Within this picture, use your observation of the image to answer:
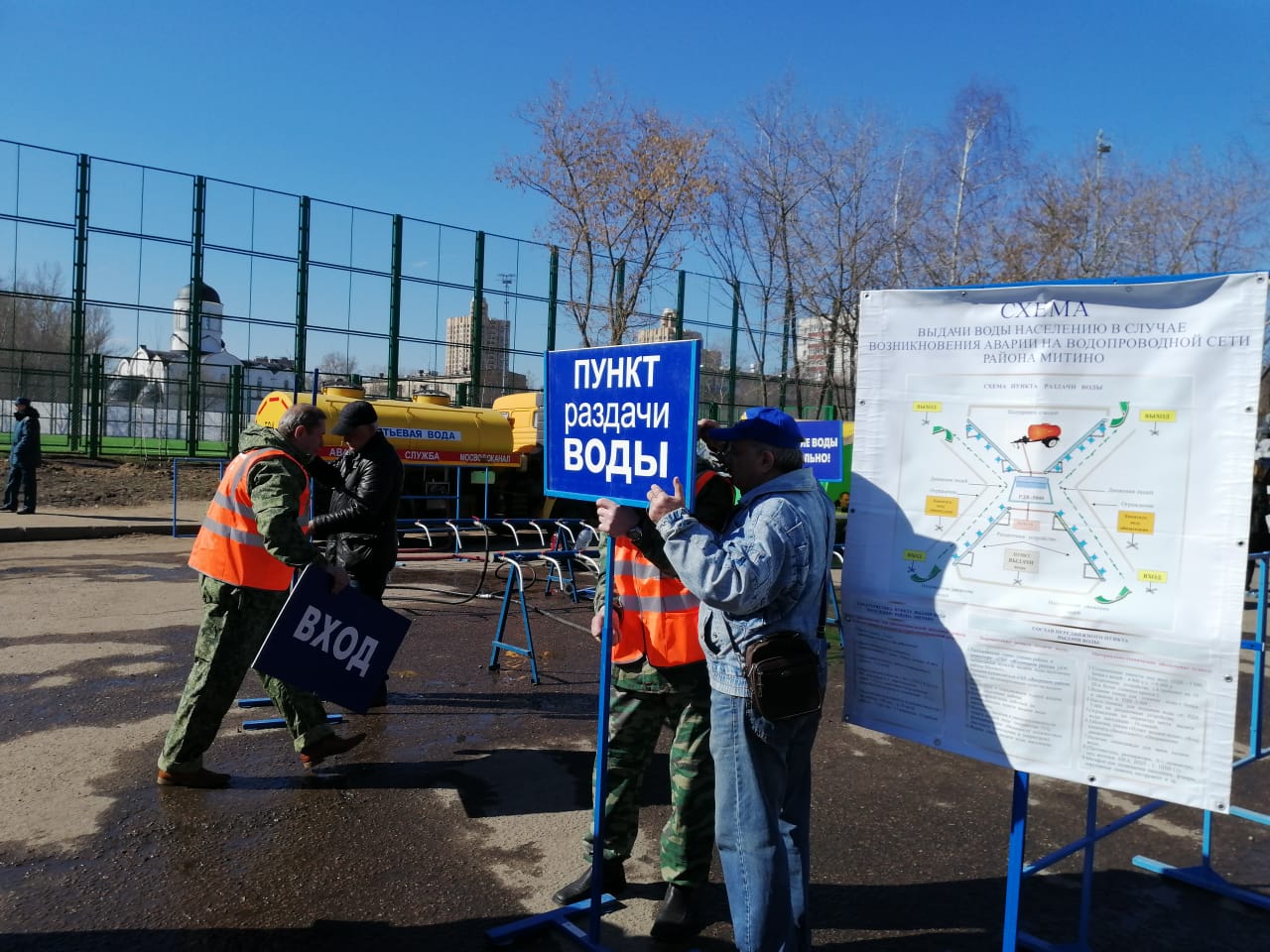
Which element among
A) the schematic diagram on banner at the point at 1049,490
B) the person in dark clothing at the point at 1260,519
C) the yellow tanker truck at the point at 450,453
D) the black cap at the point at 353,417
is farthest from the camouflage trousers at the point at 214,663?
the person in dark clothing at the point at 1260,519

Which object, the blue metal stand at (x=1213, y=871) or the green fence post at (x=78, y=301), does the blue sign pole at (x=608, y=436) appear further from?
the green fence post at (x=78, y=301)

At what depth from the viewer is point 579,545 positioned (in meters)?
8.58

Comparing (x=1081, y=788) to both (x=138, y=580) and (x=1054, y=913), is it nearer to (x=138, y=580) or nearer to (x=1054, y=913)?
(x=1054, y=913)

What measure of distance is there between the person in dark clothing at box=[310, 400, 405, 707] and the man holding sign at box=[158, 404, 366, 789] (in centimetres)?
100

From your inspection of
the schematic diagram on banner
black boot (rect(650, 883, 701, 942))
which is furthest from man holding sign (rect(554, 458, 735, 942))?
the schematic diagram on banner

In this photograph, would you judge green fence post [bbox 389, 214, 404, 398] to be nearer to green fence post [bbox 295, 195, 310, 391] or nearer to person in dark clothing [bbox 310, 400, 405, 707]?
green fence post [bbox 295, 195, 310, 391]


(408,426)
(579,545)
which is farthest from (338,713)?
(408,426)

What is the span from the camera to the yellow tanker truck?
1480 cm

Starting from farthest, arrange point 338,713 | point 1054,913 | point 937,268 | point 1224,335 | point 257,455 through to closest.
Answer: point 937,268 < point 338,713 < point 257,455 < point 1054,913 < point 1224,335

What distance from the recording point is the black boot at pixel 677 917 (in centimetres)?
336

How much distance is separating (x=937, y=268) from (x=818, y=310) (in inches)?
113

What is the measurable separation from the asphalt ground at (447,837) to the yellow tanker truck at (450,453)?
8442 millimetres

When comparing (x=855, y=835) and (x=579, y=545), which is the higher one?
(x=579, y=545)

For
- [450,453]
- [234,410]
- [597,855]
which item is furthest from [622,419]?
[234,410]
